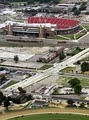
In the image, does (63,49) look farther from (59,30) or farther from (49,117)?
(49,117)

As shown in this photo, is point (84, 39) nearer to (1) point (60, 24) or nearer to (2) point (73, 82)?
(1) point (60, 24)

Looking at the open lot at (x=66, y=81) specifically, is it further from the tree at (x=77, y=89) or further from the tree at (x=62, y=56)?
the tree at (x=62, y=56)

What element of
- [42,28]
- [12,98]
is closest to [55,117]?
[12,98]

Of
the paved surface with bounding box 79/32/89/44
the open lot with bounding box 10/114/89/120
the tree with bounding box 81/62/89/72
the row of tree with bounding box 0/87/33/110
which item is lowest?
the open lot with bounding box 10/114/89/120

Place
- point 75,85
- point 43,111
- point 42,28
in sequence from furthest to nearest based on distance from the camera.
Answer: point 42,28, point 75,85, point 43,111

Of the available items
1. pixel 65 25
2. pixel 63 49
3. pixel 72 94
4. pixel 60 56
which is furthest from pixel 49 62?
pixel 65 25

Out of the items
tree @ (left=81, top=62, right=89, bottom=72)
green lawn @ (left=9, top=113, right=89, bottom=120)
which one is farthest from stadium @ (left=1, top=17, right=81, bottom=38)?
green lawn @ (left=9, top=113, right=89, bottom=120)

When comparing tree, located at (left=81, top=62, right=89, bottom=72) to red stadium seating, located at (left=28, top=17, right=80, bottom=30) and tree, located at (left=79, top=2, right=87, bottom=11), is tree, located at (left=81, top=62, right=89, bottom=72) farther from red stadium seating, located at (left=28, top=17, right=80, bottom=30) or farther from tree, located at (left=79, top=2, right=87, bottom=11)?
tree, located at (left=79, top=2, right=87, bottom=11)

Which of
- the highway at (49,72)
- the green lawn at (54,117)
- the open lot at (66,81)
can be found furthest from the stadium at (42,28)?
the green lawn at (54,117)
